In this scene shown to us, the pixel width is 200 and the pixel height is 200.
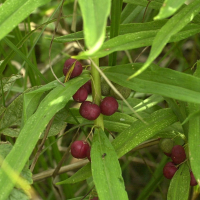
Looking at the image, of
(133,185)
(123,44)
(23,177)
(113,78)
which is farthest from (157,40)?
(133,185)

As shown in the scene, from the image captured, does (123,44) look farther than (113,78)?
No

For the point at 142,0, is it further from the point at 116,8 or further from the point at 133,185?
the point at 133,185

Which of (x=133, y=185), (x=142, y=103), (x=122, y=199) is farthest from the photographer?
(x=133, y=185)

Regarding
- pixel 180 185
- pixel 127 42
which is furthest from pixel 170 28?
pixel 180 185

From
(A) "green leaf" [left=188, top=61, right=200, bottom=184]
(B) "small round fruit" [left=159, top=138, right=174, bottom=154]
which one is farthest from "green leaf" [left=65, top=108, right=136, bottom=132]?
(A) "green leaf" [left=188, top=61, right=200, bottom=184]

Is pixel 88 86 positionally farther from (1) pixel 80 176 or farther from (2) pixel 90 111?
(1) pixel 80 176

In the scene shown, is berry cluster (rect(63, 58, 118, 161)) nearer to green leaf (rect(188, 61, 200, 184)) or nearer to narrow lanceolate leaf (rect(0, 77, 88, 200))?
narrow lanceolate leaf (rect(0, 77, 88, 200))
